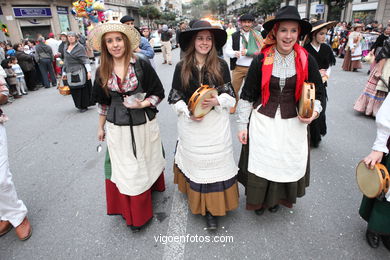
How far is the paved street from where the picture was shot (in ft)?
7.93

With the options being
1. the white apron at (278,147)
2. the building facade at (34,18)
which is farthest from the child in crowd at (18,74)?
the building facade at (34,18)

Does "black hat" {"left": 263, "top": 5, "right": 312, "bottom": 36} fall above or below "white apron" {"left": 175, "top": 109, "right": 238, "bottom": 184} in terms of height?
above

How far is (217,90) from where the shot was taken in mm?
2475

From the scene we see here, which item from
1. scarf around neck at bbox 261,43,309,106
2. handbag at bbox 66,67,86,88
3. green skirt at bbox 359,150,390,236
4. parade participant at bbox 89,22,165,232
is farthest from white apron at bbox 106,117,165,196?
handbag at bbox 66,67,86,88

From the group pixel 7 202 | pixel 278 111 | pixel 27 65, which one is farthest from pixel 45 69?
pixel 278 111

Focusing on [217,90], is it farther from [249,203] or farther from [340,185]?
[340,185]

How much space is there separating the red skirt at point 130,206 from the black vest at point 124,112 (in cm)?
66

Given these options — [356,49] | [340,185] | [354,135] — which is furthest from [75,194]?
[356,49]

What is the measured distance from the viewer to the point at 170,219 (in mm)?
2840

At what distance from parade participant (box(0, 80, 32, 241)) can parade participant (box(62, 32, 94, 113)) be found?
3.43 metres

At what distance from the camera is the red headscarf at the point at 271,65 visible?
2.29 metres

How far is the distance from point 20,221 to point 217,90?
7.45 feet

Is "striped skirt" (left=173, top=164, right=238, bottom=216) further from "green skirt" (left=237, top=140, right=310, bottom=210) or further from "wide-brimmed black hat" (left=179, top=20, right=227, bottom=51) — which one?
"wide-brimmed black hat" (left=179, top=20, right=227, bottom=51)

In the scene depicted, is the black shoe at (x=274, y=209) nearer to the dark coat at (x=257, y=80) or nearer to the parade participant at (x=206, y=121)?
the parade participant at (x=206, y=121)
